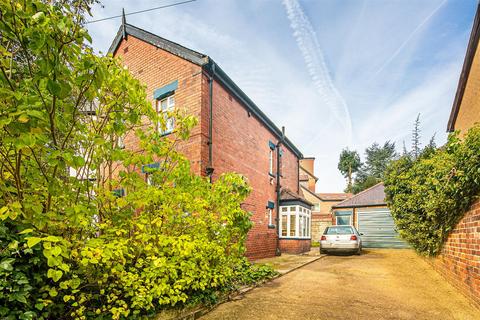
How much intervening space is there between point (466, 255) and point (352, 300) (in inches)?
88.3

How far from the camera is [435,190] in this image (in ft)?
19.4

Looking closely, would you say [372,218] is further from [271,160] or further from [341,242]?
[271,160]

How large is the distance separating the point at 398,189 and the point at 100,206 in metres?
9.20

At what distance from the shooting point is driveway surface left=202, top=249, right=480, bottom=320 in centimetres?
423

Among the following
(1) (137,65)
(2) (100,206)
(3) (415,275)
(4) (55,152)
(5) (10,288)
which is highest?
(1) (137,65)

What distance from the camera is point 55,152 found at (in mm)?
1966

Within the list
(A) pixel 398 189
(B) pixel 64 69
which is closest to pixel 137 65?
(B) pixel 64 69

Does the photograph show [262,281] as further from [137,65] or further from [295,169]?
[295,169]

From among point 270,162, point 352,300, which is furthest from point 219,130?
point 352,300

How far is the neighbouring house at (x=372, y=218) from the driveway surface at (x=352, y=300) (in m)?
11.7

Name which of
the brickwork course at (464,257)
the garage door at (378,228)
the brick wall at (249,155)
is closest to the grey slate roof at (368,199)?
the garage door at (378,228)

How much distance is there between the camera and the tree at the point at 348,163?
53.8m

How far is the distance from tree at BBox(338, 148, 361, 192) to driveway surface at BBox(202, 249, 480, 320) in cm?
4989

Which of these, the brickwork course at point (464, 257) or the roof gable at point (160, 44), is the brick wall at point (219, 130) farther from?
the brickwork course at point (464, 257)
